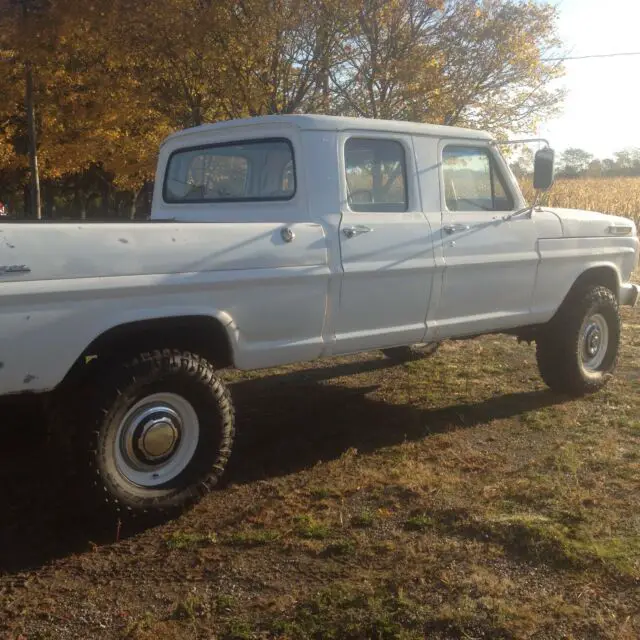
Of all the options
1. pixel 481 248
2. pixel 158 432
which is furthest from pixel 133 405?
pixel 481 248

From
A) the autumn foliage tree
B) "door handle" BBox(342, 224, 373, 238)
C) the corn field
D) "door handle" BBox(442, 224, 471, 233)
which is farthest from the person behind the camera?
the corn field

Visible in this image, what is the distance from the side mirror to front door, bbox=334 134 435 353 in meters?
0.94

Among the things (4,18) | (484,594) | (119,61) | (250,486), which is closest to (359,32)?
(119,61)

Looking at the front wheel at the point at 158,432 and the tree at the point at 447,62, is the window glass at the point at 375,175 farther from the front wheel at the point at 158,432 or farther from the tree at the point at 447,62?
the tree at the point at 447,62

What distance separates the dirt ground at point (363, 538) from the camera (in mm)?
2701

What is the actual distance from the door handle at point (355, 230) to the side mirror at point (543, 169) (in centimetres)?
148

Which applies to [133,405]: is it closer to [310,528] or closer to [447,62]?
[310,528]

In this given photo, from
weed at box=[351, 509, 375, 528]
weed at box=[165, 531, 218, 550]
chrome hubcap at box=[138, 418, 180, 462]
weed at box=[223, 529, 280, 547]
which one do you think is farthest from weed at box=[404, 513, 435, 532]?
chrome hubcap at box=[138, 418, 180, 462]

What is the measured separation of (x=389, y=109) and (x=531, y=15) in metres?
4.20

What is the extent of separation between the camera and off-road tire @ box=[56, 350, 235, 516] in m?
3.31

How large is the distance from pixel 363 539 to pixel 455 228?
2176 mm

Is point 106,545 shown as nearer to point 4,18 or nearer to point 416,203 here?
point 416,203

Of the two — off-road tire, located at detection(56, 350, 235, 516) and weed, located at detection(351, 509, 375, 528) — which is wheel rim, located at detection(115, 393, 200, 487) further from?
weed, located at detection(351, 509, 375, 528)

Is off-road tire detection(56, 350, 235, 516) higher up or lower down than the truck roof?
lower down
